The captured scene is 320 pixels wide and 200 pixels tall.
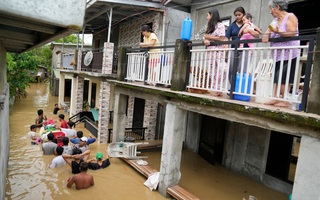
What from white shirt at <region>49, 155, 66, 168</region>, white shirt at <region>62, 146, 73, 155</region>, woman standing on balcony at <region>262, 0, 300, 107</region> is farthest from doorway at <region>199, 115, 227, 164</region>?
white shirt at <region>49, 155, 66, 168</region>

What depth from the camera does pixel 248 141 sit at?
25.6 feet

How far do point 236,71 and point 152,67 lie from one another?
10.5ft

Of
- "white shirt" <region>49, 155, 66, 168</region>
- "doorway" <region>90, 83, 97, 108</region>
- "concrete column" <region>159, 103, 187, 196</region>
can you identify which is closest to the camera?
"concrete column" <region>159, 103, 187, 196</region>

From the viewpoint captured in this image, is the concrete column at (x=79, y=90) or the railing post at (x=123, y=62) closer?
the railing post at (x=123, y=62)

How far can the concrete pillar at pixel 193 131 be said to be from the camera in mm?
10017

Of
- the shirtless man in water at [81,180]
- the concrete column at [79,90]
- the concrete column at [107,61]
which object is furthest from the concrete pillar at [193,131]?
the concrete column at [79,90]

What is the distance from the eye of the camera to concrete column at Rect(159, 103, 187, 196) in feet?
20.0

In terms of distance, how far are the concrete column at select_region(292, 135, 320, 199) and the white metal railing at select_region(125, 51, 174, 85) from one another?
12.1 feet

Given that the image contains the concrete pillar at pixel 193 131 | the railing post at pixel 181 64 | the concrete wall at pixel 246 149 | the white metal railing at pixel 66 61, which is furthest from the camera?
the white metal railing at pixel 66 61

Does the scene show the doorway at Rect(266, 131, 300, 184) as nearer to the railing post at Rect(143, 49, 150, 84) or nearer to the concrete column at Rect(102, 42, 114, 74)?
the railing post at Rect(143, 49, 150, 84)

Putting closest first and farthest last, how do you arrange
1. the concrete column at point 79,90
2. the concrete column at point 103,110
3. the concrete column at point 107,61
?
the concrete column at point 107,61, the concrete column at point 103,110, the concrete column at point 79,90

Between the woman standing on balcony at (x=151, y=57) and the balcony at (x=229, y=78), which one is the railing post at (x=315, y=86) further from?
the woman standing on balcony at (x=151, y=57)

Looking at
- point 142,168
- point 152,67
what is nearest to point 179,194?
point 142,168

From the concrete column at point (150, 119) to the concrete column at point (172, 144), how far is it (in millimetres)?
4642
